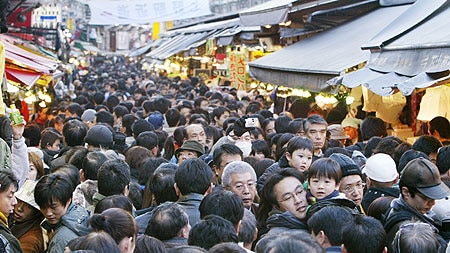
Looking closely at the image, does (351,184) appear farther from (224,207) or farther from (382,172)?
(224,207)

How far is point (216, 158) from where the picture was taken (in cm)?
802

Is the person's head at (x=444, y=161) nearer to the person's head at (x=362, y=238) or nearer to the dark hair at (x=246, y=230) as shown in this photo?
the dark hair at (x=246, y=230)

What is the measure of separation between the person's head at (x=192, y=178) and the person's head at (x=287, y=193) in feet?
1.63

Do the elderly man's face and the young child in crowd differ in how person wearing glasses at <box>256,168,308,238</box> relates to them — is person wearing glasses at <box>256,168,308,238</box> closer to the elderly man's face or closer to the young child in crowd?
the young child in crowd

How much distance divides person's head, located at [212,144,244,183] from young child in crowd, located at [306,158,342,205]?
5.18 feet

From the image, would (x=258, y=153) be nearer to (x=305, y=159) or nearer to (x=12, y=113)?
(x=305, y=159)

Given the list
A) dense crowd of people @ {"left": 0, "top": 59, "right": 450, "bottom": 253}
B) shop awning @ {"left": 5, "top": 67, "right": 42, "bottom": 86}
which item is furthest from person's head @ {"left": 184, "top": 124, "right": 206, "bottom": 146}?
shop awning @ {"left": 5, "top": 67, "right": 42, "bottom": 86}

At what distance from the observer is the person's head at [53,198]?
611 cm

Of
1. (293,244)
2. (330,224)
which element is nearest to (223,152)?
(330,224)

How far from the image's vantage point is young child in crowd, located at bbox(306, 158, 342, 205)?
6371mm

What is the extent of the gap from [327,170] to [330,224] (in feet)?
4.04

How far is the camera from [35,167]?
8484 mm

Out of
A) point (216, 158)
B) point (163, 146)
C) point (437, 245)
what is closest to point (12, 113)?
point (216, 158)

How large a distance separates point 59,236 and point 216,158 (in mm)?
2510
